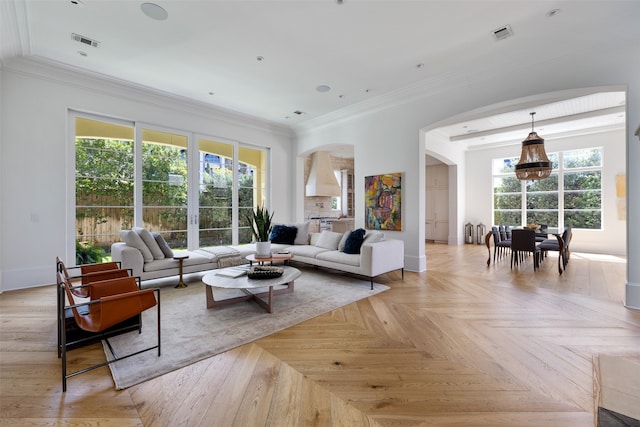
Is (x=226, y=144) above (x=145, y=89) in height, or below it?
below

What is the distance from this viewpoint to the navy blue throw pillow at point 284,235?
600 cm

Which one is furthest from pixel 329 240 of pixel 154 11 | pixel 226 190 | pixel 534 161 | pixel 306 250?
pixel 534 161

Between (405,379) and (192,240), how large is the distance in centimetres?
518

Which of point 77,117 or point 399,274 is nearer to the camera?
point 77,117

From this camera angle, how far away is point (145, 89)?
5.17 meters

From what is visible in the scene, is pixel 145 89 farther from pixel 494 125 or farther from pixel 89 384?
pixel 494 125

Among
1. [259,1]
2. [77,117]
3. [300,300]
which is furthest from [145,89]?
[300,300]

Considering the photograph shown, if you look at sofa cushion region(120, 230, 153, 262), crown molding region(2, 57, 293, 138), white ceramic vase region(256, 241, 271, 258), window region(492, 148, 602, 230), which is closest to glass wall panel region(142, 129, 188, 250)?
crown molding region(2, 57, 293, 138)

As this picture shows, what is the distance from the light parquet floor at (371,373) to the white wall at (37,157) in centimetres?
117

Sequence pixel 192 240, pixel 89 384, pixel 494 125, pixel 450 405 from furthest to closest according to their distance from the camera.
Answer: pixel 494 125, pixel 192 240, pixel 89 384, pixel 450 405

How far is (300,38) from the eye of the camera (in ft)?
11.9

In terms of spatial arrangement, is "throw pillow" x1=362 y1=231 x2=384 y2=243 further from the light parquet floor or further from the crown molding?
the crown molding

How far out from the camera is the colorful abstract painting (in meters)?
5.61

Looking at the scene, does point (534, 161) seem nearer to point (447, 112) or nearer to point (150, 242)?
point (447, 112)
